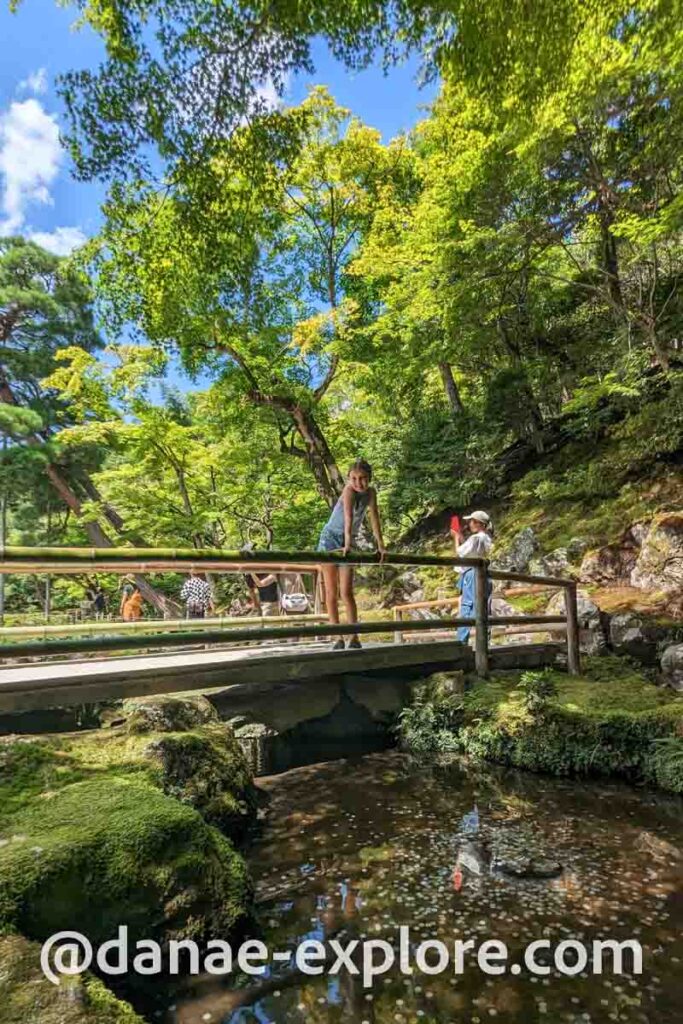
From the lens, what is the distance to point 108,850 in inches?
102

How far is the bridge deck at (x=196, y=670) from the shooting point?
3342mm

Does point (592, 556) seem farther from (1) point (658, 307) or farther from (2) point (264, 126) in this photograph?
(2) point (264, 126)

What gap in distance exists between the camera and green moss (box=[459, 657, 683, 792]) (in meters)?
5.06

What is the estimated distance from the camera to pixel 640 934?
9.16ft

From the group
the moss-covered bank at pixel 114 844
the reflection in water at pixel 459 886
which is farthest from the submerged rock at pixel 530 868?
the moss-covered bank at pixel 114 844

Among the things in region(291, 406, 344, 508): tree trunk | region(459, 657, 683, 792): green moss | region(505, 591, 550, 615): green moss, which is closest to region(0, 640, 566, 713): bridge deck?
region(459, 657, 683, 792): green moss

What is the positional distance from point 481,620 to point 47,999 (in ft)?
15.7

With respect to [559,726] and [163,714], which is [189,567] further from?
[559,726]

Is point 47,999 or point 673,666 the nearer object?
point 47,999

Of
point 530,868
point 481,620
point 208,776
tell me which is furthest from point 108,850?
point 481,620

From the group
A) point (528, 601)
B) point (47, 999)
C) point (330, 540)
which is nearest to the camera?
point (47, 999)

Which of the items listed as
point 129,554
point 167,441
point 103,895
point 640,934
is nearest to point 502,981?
point 640,934

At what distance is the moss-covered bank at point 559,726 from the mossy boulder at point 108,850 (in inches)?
109

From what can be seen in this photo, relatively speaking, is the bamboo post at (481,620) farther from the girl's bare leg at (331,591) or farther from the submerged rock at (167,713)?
the submerged rock at (167,713)
